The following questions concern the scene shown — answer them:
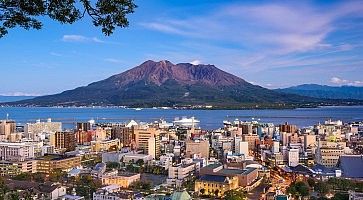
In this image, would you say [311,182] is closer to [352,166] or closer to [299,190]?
[299,190]

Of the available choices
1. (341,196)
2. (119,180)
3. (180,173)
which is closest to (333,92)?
(180,173)

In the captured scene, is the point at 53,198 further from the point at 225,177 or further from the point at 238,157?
the point at 238,157

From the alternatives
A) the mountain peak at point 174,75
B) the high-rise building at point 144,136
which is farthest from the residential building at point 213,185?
the mountain peak at point 174,75

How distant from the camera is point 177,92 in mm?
55312

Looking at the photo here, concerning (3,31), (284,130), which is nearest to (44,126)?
(284,130)

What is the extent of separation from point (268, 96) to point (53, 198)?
46.9m

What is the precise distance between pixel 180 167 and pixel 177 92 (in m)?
44.0

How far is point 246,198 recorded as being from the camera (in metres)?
8.91

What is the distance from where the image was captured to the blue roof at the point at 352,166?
10.8 meters

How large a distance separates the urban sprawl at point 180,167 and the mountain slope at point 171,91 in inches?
1218

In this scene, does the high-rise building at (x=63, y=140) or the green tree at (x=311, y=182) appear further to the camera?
the high-rise building at (x=63, y=140)

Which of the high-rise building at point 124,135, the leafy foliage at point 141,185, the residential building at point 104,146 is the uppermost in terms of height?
the high-rise building at point 124,135

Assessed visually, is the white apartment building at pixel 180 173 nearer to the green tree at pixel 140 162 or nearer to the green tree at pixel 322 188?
the green tree at pixel 140 162

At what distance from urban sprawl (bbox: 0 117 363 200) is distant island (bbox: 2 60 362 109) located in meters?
29.9
